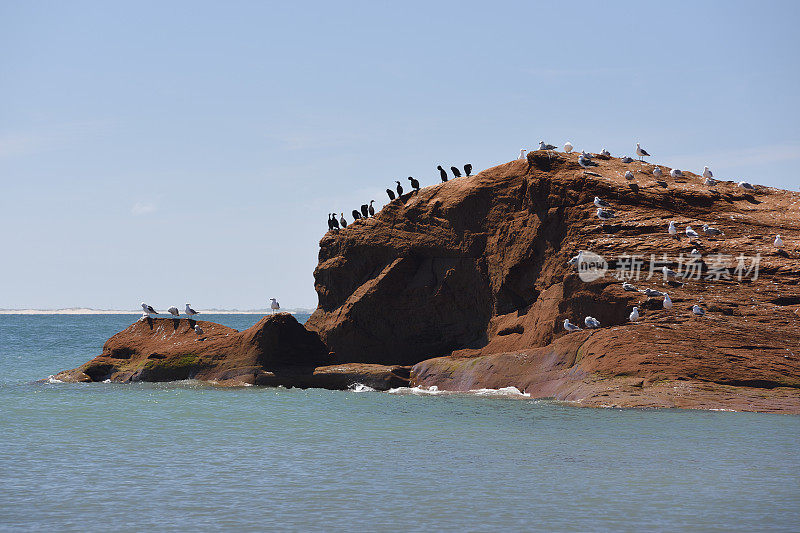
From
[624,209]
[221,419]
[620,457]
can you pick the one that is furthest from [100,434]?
[624,209]

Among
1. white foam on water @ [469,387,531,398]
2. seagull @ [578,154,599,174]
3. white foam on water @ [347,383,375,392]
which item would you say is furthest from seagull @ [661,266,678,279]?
white foam on water @ [347,383,375,392]

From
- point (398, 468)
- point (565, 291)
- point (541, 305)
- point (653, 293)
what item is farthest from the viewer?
point (541, 305)

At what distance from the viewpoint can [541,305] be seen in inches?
1467

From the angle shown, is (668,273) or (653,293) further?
(668,273)

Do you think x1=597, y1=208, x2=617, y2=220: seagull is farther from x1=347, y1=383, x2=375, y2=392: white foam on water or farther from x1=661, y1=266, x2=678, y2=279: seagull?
x1=347, y1=383, x2=375, y2=392: white foam on water

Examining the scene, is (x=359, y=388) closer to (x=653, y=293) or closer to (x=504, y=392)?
(x=504, y=392)

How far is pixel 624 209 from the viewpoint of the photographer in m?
35.9

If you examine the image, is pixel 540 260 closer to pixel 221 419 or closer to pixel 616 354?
pixel 616 354

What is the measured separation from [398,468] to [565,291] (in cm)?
1702

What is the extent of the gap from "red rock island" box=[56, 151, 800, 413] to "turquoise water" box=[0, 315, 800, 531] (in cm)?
291

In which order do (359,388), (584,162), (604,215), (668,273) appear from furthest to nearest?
(584,162) < (359,388) < (604,215) < (668,273)

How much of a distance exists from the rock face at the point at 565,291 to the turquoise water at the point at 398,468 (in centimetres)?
290

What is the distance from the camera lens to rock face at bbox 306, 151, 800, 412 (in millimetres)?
29188

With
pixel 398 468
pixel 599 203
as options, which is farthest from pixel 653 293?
pixel 398 468
